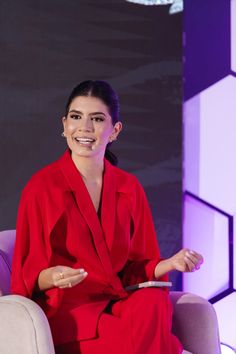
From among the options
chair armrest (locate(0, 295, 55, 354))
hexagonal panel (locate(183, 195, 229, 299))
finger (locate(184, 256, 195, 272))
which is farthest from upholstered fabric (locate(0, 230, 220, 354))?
hexagonal panel (locate(183, 195, 229, 299))

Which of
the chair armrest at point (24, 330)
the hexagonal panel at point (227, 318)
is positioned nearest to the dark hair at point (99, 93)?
the chair armrest at point (24, 330)

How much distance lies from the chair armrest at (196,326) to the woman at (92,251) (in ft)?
0.41

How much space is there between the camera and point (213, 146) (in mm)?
3078

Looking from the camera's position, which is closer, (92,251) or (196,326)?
(92,251)

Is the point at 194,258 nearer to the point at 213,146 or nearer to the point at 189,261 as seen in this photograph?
the point at 189,261

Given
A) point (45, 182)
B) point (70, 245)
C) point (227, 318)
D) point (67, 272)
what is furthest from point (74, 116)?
point (227, 318)

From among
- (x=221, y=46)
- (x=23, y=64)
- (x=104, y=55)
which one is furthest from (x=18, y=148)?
(x=221, y=46)

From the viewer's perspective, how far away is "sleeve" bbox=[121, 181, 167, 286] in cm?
204

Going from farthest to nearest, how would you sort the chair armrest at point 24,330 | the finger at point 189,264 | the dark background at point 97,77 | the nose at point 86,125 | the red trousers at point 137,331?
the dark background at point 97,77 < the nose at point 86,125 < the finger at point 189,264 < the red trousers at point 137,331 < the chair armrest at point 24,330

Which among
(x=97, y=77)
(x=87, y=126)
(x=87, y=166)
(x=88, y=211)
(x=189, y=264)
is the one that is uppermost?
(x=97, y=77)

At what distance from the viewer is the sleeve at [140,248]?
2045mm

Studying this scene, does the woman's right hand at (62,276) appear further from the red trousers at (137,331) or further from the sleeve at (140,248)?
the sleeve at (140,248)

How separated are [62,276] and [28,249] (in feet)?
0.76

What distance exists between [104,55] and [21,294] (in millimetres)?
1507
